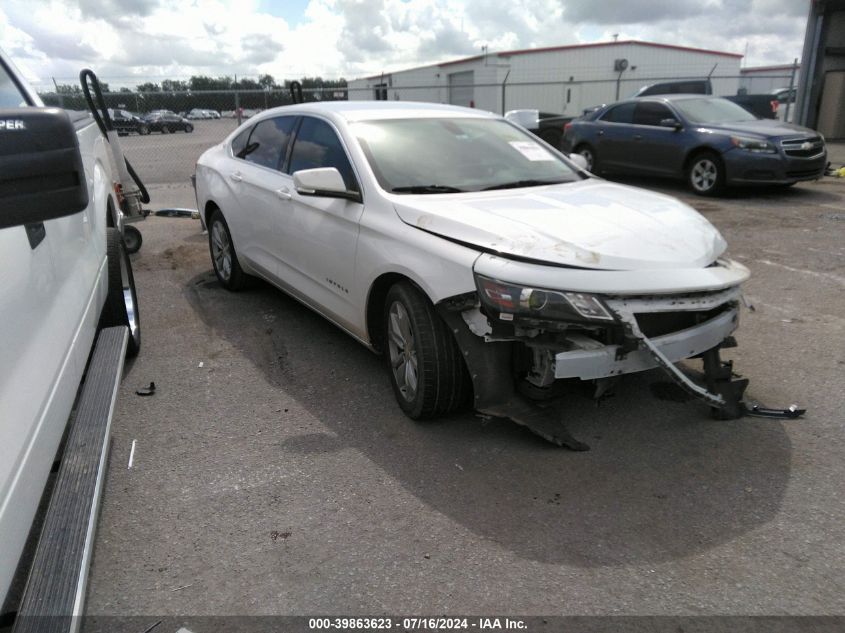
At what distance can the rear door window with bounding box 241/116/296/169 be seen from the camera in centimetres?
500

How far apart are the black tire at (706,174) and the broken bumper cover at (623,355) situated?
7.95 m

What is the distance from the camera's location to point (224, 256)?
19.5 ft

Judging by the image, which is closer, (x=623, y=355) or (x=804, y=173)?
(x=623, y=355)

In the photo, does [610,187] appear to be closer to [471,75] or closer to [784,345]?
[784,345]

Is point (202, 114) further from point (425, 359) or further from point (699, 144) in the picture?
point (425, 359)

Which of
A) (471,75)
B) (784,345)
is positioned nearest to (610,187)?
(784,345)

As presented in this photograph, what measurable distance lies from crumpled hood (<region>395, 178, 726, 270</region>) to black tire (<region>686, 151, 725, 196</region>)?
7.13 m

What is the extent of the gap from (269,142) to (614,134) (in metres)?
8.51

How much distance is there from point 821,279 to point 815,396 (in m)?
2.74

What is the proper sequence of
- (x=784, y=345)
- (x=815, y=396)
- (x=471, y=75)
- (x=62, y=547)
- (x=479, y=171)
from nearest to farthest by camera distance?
(x=62, y=547) < (x=815, y=396) < (x=479, y=171) < (x=784, y=345) < (x=471, y=75)

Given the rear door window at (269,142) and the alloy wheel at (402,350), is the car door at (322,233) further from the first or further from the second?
the alloy wheel at (402,350)

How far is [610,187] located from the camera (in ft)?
14.0

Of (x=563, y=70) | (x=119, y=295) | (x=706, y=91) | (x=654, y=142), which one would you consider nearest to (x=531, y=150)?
(x=119, y=295)

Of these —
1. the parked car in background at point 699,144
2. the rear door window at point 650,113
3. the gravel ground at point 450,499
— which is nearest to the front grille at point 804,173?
the parked car in background at point 699,144
